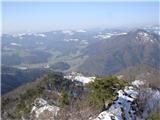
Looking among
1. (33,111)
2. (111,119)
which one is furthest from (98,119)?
(33,111)

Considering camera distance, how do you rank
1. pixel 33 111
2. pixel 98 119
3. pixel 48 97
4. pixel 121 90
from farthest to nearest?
pixel 48 97 → pixel 33 111 → pixel 121 90 → pixel 98 119

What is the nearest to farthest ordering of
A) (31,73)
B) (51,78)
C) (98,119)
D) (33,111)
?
(98,119) → (33,111) → (51,78) → (31,73)

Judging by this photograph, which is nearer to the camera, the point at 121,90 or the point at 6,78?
the point at 121,90

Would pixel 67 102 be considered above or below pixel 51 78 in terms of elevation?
above

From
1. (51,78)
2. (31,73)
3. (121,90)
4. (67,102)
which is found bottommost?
(31,73)

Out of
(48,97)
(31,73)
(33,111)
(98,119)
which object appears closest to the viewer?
(98,119)

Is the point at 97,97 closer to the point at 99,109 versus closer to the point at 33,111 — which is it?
the point at 99,109

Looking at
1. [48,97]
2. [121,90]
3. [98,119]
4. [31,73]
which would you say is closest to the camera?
[98,119]

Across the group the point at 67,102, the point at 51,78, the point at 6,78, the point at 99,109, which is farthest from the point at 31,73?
the point at 99,109

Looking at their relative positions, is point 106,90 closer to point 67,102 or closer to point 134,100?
point 134,100
